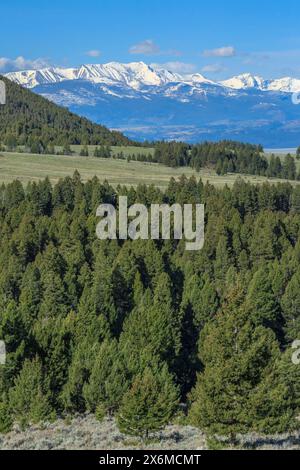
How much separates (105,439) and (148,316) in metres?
24.1

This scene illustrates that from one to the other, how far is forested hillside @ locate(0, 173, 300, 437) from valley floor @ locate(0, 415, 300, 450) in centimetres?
144

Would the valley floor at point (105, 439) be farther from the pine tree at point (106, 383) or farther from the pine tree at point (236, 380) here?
the pine tree at point (236, 380)

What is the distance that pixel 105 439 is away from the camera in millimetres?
49250

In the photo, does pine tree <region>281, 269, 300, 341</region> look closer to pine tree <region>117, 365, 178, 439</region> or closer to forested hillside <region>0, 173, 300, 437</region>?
forested hillside <region>0, 173, 300, 437</region>

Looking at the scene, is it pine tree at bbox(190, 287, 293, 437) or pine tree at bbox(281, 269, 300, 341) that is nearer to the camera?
pine tree at bbox(190, 287, 293, 437)

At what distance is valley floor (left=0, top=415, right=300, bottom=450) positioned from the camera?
4553 cm

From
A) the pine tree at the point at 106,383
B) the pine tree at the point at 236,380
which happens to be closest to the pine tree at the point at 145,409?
the pine tree at the point at 236,380

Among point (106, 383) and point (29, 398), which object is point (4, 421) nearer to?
point (29, 398)

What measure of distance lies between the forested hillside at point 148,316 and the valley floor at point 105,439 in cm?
144

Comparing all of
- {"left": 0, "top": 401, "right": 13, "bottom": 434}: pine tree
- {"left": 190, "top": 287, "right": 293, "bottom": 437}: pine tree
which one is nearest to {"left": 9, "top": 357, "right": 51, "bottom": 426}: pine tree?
{"left": 0, "top": 401, "right": 13, "bottom": 434}: pine tree

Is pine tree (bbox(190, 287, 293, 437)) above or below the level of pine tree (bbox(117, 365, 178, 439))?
above

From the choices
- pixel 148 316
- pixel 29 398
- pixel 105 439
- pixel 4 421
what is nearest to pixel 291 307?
pixel 148 316

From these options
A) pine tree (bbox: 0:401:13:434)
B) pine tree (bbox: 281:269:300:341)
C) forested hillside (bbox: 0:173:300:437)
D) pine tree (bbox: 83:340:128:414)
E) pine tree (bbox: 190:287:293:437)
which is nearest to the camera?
pine tree (bbox: 190:287:293:437)

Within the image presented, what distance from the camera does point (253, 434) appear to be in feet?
162
